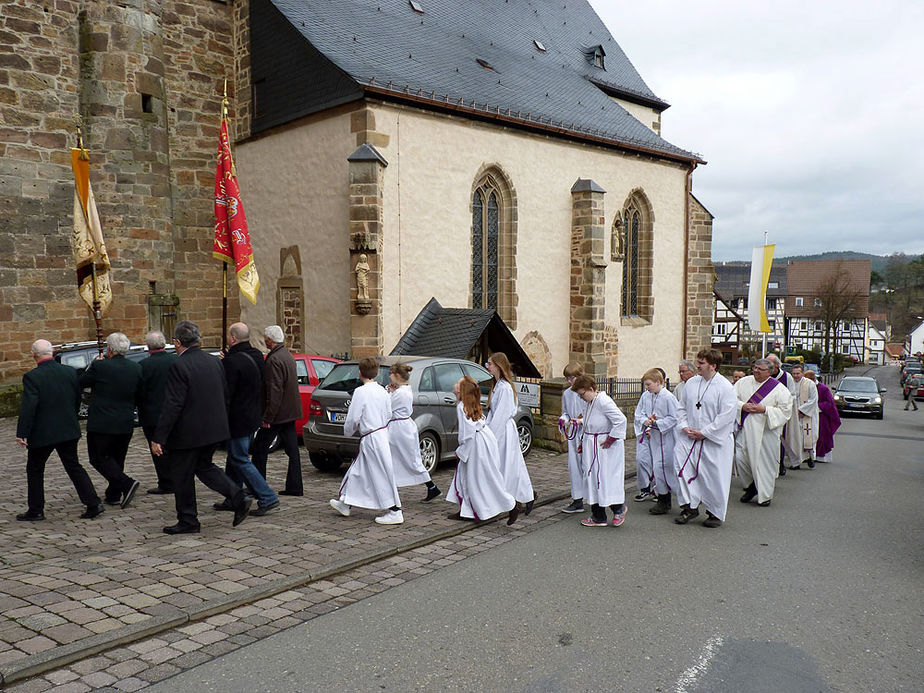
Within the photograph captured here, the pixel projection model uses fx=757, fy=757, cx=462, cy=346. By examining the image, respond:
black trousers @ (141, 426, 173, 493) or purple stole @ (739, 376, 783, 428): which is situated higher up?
purple stole @ (739, 376, 783, 428)

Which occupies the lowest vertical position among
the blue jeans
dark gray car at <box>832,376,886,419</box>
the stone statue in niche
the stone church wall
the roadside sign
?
dark gray car at <box>832,376,886,419</box>

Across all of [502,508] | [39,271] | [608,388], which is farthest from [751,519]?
[39,271]

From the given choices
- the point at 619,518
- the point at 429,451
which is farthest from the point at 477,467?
the point at 429,451

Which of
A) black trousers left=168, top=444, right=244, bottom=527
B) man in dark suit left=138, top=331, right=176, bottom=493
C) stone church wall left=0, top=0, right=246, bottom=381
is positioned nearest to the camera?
black trousers left=168, top=444, right=244, bottom=527

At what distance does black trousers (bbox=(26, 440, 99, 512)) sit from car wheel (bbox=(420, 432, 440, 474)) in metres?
4.04

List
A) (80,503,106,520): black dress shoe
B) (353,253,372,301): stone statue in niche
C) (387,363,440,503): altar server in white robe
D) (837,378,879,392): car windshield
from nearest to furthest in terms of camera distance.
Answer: (80,503,106,520): black dress shoe
(387,363,440,503): altar server in white robe
(353,253,372,301): stone statue in niche
(837,378,879,392): car windshield

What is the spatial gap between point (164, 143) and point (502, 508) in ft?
46.6

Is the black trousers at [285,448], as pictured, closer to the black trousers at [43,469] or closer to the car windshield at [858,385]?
the black trousers at [43,469]

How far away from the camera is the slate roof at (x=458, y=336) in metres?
14.6

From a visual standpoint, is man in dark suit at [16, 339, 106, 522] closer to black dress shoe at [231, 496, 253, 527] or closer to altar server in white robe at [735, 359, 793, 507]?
black dress shoe at [231, 496, 253, 527]

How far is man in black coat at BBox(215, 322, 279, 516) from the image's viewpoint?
730cm

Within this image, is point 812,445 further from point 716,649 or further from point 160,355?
point 160,355

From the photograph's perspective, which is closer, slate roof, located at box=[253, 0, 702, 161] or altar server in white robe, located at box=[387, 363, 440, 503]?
altar server in white robe, located at box=[387, 363, 440, 503]

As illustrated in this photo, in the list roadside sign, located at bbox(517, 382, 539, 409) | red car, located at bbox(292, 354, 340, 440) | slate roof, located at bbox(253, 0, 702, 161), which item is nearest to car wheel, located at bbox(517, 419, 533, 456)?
roadside sign, located at bbox(517, 382, 539, 409)
